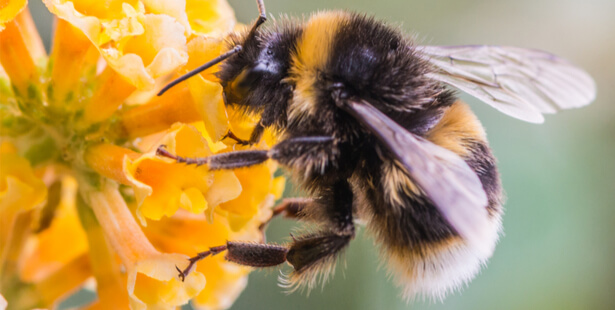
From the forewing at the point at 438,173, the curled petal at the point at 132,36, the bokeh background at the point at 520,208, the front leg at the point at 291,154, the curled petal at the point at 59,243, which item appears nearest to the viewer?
the forewing at the point at 438,173

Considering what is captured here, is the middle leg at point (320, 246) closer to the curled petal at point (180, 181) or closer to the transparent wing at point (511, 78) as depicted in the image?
the curled petal at point (180, 181)

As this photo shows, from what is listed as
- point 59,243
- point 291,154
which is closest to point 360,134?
point 291,154

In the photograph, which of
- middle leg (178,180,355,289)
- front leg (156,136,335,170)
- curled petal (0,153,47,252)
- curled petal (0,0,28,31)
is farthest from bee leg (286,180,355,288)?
curled petal (0,0,28,31)

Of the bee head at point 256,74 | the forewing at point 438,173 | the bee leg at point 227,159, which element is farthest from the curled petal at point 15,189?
the forewing at point 438,173

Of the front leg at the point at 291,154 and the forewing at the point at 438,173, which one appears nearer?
the forewing at the point at 438,173

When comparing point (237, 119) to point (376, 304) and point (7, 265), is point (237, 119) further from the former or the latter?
point (376, 304)

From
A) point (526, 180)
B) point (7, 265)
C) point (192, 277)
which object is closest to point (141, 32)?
point (192, 277)

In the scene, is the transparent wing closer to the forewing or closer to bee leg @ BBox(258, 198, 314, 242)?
the forewing
